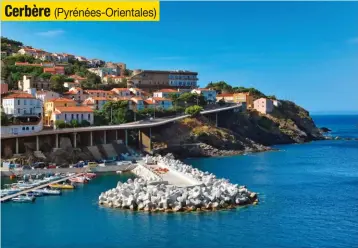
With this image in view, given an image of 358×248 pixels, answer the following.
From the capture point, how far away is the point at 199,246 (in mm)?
23312

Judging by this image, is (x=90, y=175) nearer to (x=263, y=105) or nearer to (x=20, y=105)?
(x=20, y=105)

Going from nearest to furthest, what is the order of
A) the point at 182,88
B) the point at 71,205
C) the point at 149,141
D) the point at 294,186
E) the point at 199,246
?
the point at 199,246 → the point at 71,205 → the point at 294,186 → the point at 149,141 → the point at 182,88

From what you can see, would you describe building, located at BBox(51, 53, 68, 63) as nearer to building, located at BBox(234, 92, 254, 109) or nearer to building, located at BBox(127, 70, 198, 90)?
building, located at BBox(127, 70, 198, 90)

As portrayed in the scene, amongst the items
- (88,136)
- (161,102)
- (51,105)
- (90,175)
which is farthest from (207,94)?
(90,175)

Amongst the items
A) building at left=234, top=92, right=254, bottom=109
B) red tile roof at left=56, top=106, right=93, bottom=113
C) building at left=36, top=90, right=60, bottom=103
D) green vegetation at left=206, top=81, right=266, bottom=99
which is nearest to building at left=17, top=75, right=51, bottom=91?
building at left=36, top=90, right=60, bottom=103

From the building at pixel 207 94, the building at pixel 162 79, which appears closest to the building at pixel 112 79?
the building at pixel 162 79

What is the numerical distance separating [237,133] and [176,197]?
47.9 metres

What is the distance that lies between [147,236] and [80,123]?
33.7 m

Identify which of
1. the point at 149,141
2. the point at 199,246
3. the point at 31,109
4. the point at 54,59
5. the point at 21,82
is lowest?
the point at 199,246

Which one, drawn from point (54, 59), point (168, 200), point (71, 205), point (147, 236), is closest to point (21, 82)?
point (54, 59)

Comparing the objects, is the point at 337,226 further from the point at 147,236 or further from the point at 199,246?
the point at 147,236

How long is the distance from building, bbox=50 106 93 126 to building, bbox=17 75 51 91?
12.3 metres

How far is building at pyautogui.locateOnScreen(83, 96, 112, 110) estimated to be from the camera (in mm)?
66875

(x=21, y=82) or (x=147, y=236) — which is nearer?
(x=147, y=236)
